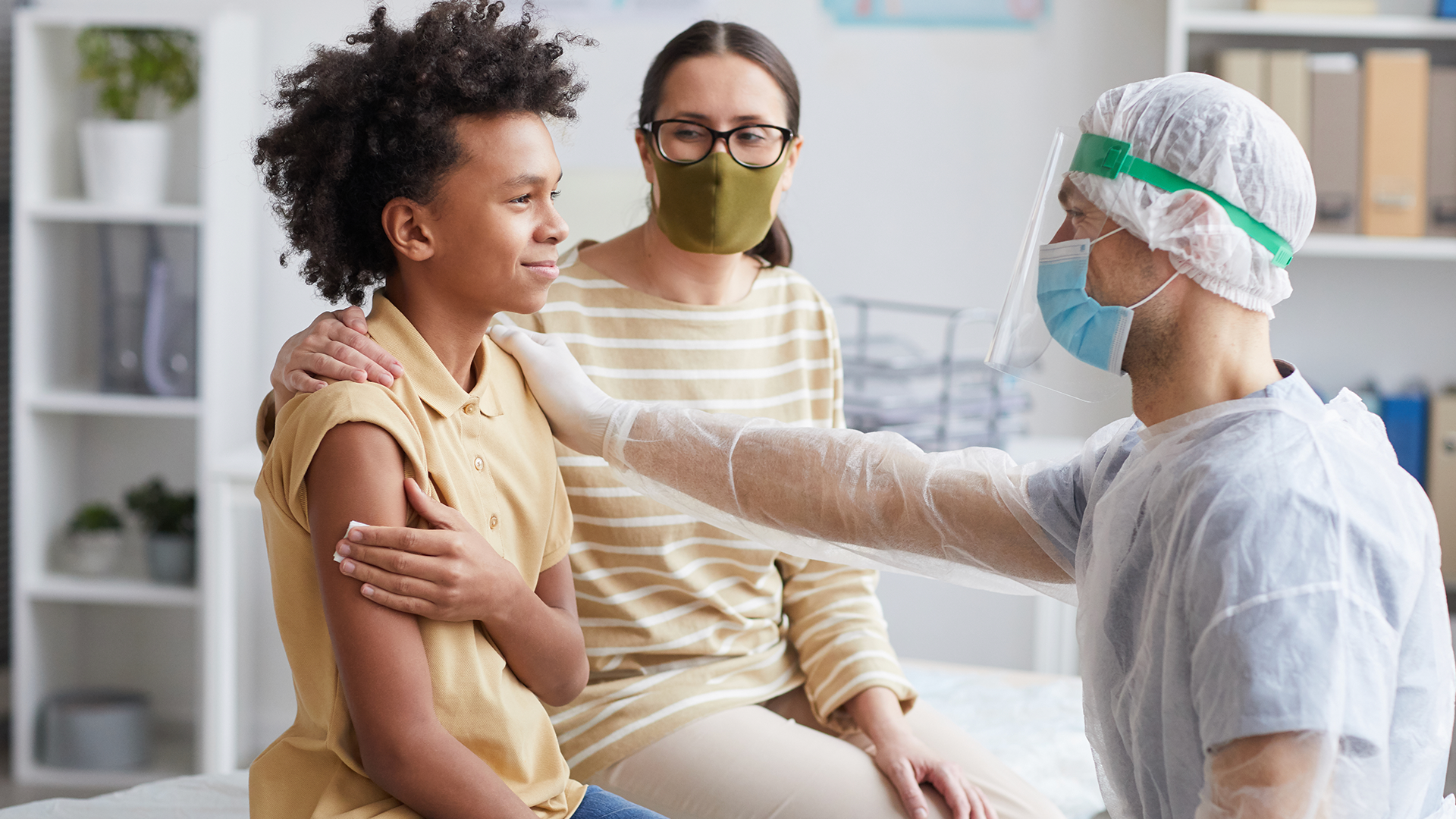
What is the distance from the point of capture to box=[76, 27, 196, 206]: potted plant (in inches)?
97.0

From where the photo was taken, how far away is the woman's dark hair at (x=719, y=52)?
52.8 inches

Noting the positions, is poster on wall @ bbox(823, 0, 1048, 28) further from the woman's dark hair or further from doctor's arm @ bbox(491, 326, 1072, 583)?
doctor's arm @ bbox(491, 326, 1072, 583)

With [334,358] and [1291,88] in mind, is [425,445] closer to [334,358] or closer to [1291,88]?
[334,358]

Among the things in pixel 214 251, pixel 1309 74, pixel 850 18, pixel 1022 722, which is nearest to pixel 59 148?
pixel 214 251

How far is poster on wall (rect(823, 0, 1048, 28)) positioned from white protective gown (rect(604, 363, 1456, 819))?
1632mm

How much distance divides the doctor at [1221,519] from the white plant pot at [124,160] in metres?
2.12

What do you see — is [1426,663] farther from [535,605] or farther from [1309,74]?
[1309,74]

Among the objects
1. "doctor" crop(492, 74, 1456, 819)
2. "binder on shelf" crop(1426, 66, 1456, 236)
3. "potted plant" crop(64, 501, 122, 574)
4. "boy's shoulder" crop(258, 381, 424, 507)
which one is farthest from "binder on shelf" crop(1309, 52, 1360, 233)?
"potted plant" crop(64, 501, 122, 574)

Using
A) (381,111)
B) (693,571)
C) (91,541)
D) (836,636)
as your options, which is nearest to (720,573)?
(693,571)

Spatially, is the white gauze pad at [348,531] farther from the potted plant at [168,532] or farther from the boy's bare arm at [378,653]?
the potted plant at [168,532]

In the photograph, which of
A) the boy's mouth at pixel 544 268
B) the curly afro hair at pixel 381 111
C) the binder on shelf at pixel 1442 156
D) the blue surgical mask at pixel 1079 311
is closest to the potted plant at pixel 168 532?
the curly afro hair at pixel 381 111

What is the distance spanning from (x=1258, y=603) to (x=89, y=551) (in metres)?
2.59

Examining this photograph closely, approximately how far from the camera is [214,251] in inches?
97.1

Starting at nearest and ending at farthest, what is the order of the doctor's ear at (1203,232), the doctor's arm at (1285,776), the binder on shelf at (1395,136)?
the doctor's arm at (1285,776) < the doctor's ear at (1203,232) < the binder on shelf at (1395,136)
